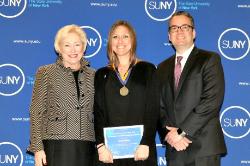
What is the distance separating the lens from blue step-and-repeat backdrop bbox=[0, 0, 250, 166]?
4.07 m

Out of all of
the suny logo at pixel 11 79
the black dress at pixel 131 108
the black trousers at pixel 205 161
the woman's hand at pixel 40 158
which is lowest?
the black trousers at pixel 205 161

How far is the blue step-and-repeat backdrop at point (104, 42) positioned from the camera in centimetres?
407

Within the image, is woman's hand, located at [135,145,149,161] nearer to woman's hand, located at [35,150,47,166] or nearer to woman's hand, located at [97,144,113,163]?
woman's hand, located at [97,144,113,163]

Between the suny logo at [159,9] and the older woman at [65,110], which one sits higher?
the suny logo at [159,9]

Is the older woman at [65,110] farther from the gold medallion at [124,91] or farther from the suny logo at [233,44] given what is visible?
the suny logo at [233,44]

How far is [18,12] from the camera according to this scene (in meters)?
4.10

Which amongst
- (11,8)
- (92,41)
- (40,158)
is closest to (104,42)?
(92,41)

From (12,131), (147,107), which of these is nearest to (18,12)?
(12,131)

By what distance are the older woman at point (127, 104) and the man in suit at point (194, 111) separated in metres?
0.21

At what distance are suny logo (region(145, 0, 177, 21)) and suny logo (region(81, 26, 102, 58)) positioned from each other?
0.60 m

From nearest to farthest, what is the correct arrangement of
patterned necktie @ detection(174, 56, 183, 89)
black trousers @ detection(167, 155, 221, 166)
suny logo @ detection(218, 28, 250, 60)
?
black trousers @ detection(167, 155, 221, 166) < patterned necktie @ detection(174, 56, 183, 89) < suny logo @ detection(218, 28, 250, 60)

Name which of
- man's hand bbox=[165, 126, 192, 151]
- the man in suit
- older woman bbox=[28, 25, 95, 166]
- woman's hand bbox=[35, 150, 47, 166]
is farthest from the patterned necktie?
woman's hand bbox=[35, 150, 47, 166]

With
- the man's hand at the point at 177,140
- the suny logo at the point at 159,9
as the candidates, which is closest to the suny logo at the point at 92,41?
the suny logo at the point at 159,9

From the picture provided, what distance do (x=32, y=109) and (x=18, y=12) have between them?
1422 millimetres
